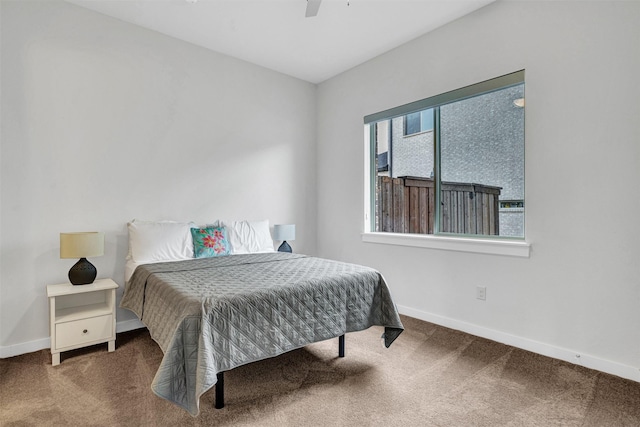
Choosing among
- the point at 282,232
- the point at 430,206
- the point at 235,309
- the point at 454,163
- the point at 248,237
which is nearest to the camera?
the point at 235,309

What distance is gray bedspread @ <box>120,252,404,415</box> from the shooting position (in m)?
1.57

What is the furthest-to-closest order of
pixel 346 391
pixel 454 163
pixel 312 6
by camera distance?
1. pixel 454 163
2. pixel 312 6
3. pixel 346 391

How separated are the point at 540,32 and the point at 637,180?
124cm

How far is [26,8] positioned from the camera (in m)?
2.50

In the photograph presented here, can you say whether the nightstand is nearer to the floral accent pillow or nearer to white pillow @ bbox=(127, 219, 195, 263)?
white pillow @ bbox=(127, 219, 195, 263)

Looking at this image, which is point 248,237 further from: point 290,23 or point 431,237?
point 290,23

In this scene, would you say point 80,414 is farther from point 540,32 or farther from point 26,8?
point 540,32

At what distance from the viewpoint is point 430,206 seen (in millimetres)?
3273

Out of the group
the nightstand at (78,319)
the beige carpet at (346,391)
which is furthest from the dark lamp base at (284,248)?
the nightstand at (78,319)

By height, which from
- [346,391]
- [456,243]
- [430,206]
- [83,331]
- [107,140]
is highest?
[107,140]

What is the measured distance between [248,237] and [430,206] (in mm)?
1856

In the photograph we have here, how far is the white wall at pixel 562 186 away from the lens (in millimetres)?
2096

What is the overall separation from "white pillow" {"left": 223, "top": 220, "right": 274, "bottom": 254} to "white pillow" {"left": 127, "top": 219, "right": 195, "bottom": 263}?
0.43 meters

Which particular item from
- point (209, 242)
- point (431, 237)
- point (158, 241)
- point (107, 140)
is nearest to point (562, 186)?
point (431, 237)
